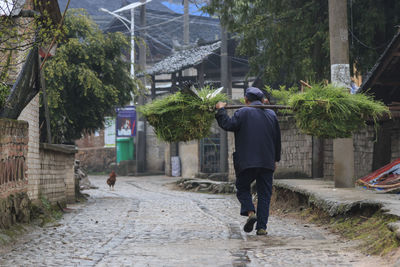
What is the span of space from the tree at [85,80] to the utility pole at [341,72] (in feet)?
24.7

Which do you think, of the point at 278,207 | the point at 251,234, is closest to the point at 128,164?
the point at 278,207

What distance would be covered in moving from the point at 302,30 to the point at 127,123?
19.6 meters

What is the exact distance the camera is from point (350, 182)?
1205 cm

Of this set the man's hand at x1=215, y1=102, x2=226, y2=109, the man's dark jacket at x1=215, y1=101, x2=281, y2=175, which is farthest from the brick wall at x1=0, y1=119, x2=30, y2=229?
the man's dark jacket at x1=215, y1=101, x2=281, y2=175

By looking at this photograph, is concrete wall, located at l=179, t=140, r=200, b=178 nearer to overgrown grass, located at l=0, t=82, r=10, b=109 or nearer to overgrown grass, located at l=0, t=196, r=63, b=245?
overgrown grass, located at l=0, t=196, r=63, b=245

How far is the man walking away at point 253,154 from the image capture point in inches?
297

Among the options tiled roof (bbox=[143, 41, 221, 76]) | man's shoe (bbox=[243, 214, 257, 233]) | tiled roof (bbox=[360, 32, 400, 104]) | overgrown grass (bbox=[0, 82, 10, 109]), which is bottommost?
man's shoe (bbox=[243, 214, 257, 233])

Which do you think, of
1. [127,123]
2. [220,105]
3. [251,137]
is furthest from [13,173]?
[127,123]

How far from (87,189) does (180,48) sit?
1376cm

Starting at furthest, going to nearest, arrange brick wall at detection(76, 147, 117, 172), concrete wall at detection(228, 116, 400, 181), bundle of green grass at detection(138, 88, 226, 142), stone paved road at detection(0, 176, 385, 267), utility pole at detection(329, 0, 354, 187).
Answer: brick wall at detection(76, 147, 117, 172) < concrete wall at detection(228, 116, 400, 181) < utility pole at detection(329, 0, 354, 187) < bundle of green grass at detection(138, 88, 226, 142) < stone paved road at detection(0, 176, 385, 267)

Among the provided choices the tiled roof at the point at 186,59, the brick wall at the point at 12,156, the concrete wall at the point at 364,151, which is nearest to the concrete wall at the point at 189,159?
the tiled roof at the point at 186,59

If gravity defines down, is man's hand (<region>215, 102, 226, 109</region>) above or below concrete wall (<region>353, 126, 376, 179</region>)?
above

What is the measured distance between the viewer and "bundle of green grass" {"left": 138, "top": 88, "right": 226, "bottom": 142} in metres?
8.05

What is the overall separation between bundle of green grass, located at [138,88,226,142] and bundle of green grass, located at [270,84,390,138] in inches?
40.5
